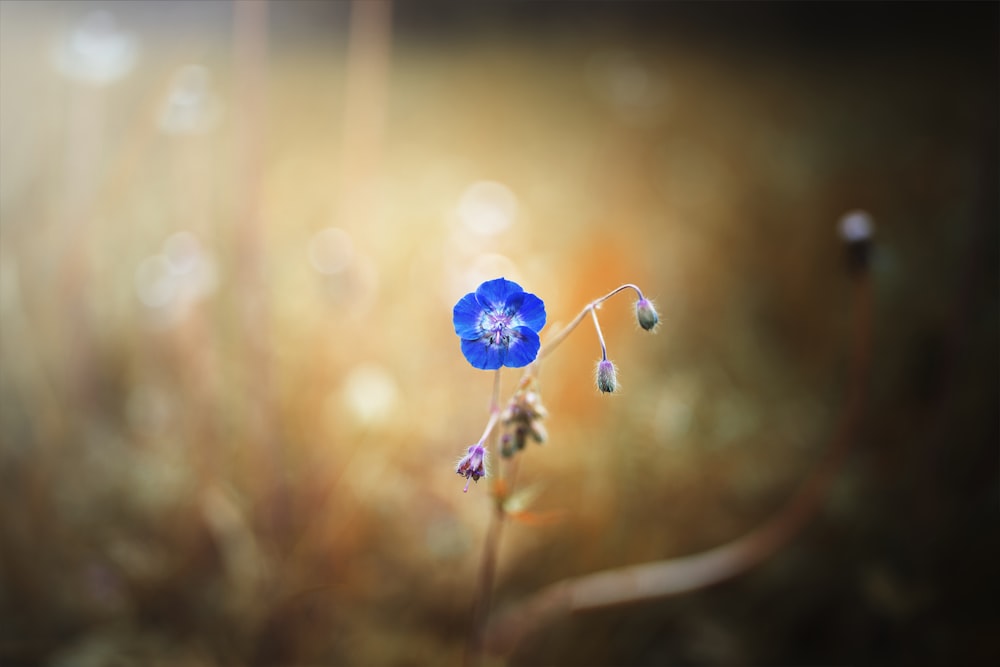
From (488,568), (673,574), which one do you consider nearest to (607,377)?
(488,568)

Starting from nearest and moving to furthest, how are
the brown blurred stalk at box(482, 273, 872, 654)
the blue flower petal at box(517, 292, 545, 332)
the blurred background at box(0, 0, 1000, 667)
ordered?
1. the blue flower petal at box(517, 292, 545, 332)
2. the brown blurred stalk at box(482, 273, 872, 654)
3. the blurred background at box(0, 0, 1000, 667)

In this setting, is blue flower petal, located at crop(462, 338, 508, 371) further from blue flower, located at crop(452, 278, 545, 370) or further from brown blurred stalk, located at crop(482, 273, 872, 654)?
brown blurred stalk, located at crop(482, 273, 872, 654)

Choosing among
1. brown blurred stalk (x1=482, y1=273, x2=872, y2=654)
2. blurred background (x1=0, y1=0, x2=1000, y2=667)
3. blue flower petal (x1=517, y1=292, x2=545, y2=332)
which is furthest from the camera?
blurred background (x1=0, y1=0, x2=1000, y2=667)

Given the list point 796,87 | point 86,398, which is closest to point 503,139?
point 796,87

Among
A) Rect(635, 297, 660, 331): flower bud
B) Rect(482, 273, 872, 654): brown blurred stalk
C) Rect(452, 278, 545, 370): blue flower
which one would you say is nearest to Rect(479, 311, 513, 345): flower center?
Rect(452, 278, 545, 370): blue flower

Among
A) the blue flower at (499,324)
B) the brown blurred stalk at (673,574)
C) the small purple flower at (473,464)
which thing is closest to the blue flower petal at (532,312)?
the blue flower at (499,324)

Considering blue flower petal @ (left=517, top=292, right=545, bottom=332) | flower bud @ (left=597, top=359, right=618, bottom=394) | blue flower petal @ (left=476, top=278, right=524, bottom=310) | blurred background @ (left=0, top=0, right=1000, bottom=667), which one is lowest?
flower bud @ (left=597, top=359, right=618, bottom=394)

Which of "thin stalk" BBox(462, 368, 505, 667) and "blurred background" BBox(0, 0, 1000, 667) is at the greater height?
"blurred background" BBox(0, 0, 1000, 667)

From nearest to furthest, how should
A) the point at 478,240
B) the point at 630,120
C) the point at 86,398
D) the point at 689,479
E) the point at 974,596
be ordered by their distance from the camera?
the point at 974,596, the point at 689,479, the point at 86,398, the point at 478,240, the point at 630,120

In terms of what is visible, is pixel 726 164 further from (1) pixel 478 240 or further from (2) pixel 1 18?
(2) pixel 1 18
